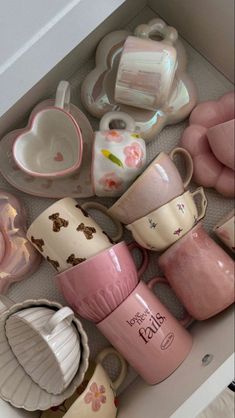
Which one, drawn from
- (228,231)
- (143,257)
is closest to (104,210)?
(143,257)

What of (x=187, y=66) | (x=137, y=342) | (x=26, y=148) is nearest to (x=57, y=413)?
(x=137, y=342)

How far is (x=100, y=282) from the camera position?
756 millimetres

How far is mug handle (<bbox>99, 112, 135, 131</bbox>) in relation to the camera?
84 cm

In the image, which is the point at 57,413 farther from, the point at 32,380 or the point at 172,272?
the point at 172,272

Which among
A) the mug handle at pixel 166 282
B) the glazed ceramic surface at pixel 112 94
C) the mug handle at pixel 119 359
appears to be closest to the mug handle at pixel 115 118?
the glazed ceramic surface at pixel 112 94

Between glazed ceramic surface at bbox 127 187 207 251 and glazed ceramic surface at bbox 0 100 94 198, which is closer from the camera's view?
glazed ceramic surface at bbox 127 187 207 251

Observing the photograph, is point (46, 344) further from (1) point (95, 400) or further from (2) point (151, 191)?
(2) point (151, 191)

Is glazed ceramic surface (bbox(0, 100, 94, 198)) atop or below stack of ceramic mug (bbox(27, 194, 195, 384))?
atop

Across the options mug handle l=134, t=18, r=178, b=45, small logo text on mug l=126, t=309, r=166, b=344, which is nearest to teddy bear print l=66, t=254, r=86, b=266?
small logo text on mug l=126, t=309, r=166, b=344

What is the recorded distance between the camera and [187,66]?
0.94 meters

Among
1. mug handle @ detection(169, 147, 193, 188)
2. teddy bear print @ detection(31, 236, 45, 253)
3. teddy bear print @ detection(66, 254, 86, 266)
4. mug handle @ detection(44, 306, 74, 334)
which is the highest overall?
teddy bear print @ detection(31, 236, 45, 253)

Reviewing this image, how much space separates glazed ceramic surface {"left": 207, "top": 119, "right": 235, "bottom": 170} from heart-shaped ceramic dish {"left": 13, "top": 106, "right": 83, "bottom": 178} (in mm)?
198

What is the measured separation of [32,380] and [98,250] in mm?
225

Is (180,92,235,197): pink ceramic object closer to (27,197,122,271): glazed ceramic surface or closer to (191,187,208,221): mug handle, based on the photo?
(191,187,208,221): mug handle
